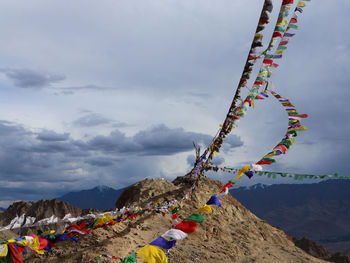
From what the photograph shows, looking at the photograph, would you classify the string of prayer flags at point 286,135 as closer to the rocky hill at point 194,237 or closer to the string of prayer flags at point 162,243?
the string of prayer flags at point 162,243

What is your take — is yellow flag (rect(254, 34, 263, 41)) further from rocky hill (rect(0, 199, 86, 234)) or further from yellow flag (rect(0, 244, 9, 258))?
rocky hill (rect(0, 199, 86, 234))

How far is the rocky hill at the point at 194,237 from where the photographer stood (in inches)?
496

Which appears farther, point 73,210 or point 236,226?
point 73,210

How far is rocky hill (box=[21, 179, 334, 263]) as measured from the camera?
41.3 ft

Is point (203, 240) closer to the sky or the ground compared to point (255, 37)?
closer to the ground

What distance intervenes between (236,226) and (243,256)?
357 cm

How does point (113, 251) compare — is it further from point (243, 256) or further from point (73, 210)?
point (73, 210)

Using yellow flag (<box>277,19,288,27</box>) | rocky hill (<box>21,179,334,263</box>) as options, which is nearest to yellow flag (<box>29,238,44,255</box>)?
rocky hill (<box>21,179,334,263</box>)

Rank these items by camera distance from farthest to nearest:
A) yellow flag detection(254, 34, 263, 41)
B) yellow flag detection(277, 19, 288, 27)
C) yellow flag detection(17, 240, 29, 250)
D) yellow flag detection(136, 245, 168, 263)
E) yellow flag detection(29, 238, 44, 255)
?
yellow flag detection(254, 34, 263, 41) → yellow flag detection(277, 19, 288, 27) → yellow flag detection(29, 238, 44, 255) → yellow flag detection(17, 240, 29, 250) → yellow flag detection(136, 245, 168, 263)

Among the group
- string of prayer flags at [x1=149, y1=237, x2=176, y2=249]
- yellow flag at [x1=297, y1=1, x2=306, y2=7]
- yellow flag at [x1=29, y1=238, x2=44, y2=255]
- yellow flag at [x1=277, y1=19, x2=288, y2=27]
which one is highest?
yellow flag at [x1=297, y1=1, x2=306, y2=7]

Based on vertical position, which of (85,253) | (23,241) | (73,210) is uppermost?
(23,241)

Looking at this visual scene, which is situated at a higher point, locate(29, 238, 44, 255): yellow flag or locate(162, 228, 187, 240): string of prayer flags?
locate(162, 228, 187, 240): string of prayer flags

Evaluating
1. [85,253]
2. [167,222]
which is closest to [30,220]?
[85,253]

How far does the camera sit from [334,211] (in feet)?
650
